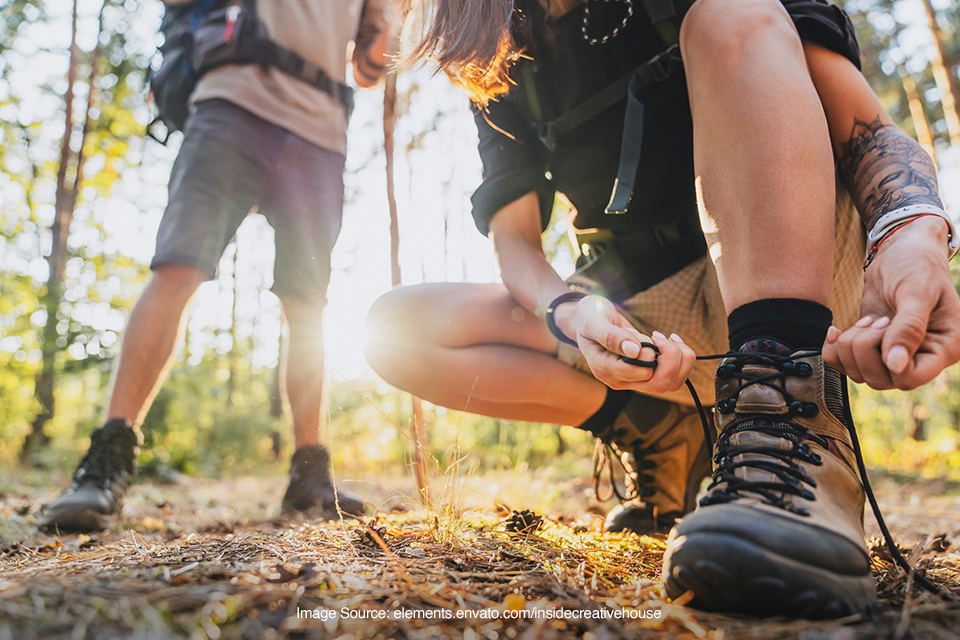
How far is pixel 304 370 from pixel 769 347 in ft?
5.89

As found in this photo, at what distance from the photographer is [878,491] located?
3889mm

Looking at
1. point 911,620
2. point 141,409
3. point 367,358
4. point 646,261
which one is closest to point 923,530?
point 646,261

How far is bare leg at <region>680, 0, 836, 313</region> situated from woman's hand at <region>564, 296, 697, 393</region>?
0.17 meters

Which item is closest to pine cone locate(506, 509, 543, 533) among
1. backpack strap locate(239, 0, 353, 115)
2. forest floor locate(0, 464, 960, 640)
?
forest floor locate(0, 464, 960, 640)

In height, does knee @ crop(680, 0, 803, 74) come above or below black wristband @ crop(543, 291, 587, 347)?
above

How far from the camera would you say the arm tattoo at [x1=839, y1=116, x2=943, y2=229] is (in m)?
1.07

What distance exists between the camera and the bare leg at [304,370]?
2148 mm

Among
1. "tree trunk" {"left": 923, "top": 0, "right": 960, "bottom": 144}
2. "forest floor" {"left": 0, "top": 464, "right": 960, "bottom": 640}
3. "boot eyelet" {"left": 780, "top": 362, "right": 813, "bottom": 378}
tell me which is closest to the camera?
"forest floor" {"left": 0, "top": 464, "right": 960, "bottom": 640}

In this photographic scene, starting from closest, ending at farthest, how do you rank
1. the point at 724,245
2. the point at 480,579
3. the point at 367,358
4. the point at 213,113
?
the point at 480,579
the point at 724,245
the point at 367,358
the point at 213,113

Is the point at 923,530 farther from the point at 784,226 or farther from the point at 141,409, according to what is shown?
the point at 141,409

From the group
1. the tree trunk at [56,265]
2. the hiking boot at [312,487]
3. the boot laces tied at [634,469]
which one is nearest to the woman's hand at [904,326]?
the boot laces tied at [634,469]

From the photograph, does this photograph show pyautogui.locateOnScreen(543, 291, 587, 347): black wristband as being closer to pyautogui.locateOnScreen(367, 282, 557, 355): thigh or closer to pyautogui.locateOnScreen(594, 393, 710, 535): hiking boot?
pyautogui.locateOnScreen(367, 282, 557, 355): thigh

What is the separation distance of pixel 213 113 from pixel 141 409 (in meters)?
1.20

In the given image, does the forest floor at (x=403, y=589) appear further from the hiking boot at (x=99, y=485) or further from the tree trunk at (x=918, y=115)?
the tree trunk at (x=918, y=115)
